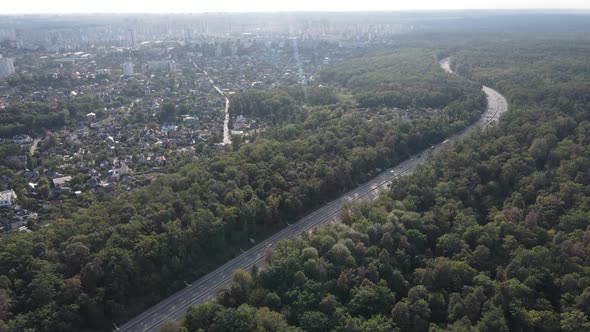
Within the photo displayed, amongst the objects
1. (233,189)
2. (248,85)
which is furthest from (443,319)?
(248,85)

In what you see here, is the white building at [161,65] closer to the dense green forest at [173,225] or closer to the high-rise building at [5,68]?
the high-rise building at [5,68]

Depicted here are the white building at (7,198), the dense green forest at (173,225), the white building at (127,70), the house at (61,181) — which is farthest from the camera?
the white building at (127,70)

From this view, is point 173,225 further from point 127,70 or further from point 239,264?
point 127,70

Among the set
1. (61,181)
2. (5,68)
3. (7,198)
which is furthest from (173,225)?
(5,68)

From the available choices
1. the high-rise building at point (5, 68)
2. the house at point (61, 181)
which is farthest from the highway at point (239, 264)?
the high-rise building at point (5, 68)

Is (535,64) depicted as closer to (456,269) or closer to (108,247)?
(456,269)

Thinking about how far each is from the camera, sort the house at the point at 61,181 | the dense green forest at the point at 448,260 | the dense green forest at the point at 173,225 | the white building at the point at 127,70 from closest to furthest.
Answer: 1. the dense green forest at the point at 448,260
2. the dense green forest at the point at 173,225
3. the house at the point at 61,181
4. the white building at the point at 127,70

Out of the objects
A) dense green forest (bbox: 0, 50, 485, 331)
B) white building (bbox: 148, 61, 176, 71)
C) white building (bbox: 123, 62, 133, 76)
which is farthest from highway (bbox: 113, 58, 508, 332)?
white building (bbox: 148, 61, 176, 71)
